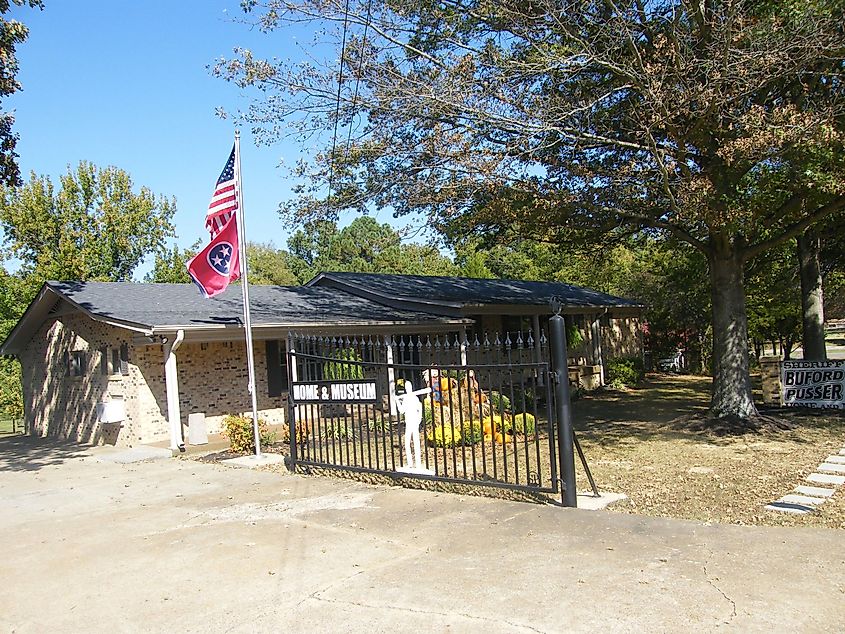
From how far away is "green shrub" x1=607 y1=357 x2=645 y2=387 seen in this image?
24.2m

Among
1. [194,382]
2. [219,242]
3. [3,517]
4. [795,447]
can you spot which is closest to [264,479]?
[3,517]

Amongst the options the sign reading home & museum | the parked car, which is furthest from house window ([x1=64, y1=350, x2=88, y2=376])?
the parked car

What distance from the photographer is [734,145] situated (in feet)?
34.8

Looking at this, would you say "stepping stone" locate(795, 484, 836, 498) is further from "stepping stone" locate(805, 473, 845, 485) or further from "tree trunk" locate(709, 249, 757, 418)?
"tree trunk" locate(709, 249, 757, 418)

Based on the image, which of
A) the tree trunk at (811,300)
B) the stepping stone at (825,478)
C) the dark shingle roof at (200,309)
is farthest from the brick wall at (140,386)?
the tree trunk at (811,300)

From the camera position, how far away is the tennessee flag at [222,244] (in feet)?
39.9

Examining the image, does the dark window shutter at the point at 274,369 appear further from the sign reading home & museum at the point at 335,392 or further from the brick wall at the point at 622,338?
the brick wall at the point at 622,338

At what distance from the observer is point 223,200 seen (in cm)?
1223

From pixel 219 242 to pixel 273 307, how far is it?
509 centimetres

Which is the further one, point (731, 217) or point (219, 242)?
point (219, 242)

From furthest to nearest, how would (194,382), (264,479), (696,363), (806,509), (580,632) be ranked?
(696,363)
(194,382)
(264,479)
(806,509)
(580,632)

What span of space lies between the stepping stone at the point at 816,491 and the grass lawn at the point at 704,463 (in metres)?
0.10

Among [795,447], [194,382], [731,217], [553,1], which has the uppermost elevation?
[553,1]

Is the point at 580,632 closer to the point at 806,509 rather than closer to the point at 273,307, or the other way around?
the point at 806,509
